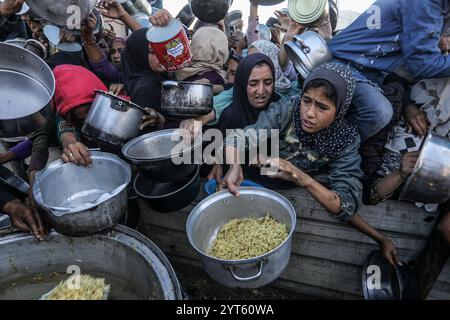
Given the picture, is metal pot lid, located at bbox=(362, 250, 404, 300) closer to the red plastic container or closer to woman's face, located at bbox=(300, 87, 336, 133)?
woman's face, located at bbox=(300, 87, 336, 133)

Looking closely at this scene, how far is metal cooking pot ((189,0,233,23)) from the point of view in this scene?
356 cm

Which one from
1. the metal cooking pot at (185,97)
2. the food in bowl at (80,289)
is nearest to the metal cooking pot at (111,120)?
the metal cooking pot at (185,97)

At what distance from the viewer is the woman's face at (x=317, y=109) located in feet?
6.71

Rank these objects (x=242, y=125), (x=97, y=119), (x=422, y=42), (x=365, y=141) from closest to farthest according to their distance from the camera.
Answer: (x=422, y=42), (x=97, y=119), (x=365, y=141), (x=242, y=125)

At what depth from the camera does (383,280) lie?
2439 millimetres

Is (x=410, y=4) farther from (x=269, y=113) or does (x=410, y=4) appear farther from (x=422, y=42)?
(x=269, y=113)

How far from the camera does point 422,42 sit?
2.05m

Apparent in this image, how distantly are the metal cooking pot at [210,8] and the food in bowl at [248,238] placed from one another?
2557mm

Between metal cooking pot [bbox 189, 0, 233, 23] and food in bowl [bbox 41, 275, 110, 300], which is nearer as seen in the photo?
food in bowl [bbox 41, 275, 110, 300]

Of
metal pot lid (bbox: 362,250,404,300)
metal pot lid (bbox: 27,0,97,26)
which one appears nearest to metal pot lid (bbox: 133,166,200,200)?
metal pot lid (bbox: 27,0,97,26)

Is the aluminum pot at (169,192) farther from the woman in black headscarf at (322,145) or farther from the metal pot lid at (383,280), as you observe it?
the metal pot lid at (383,280)

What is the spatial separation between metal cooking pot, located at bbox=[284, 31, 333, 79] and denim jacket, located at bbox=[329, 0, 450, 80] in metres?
0.15

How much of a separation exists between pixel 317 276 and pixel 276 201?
4.21 feet
